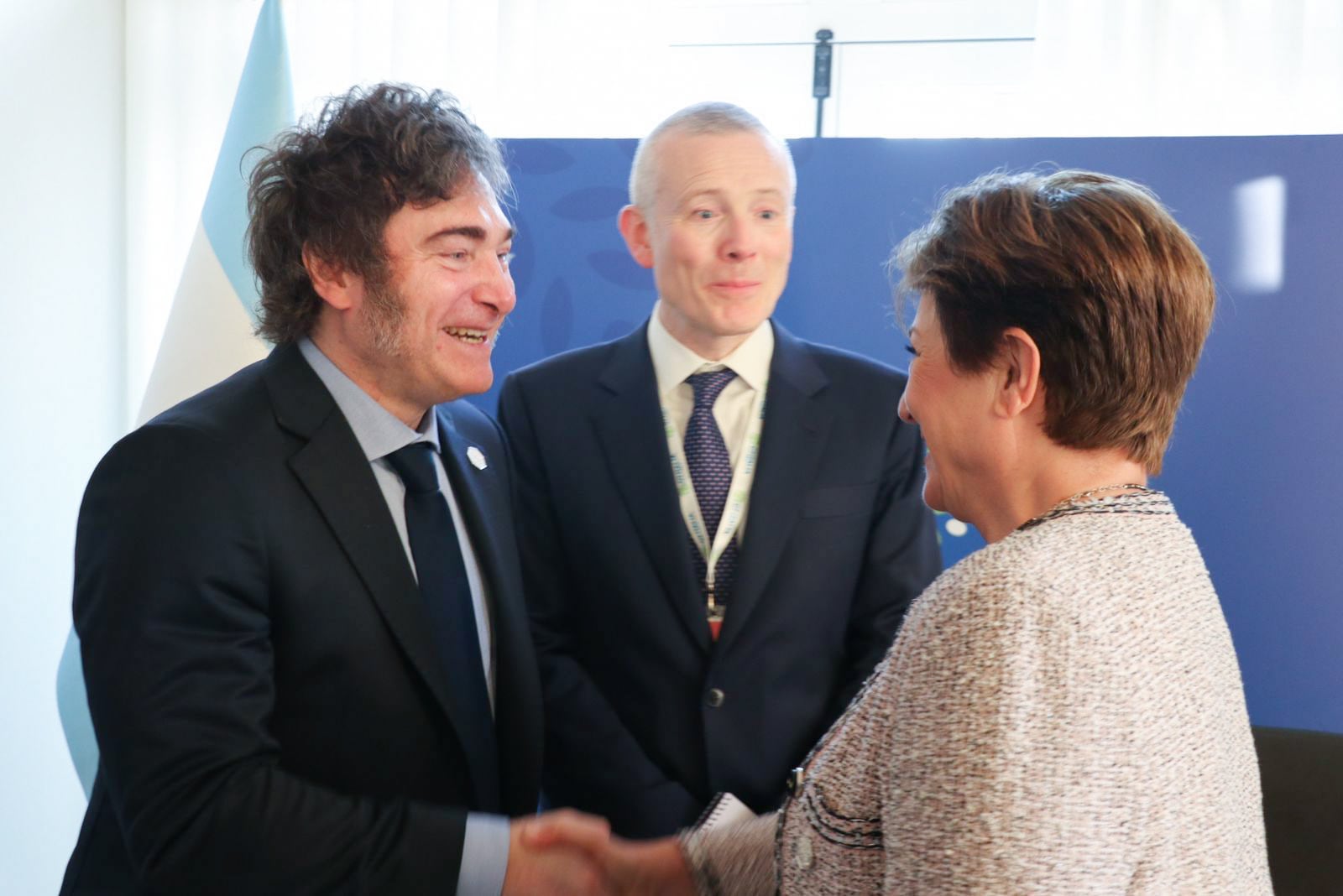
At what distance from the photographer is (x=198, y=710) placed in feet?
4.72

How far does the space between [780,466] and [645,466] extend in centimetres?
25

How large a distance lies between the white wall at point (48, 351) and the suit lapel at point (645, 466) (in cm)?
231

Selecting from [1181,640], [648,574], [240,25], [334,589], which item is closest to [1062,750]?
[1181,640]

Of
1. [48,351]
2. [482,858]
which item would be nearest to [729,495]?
[482,858]

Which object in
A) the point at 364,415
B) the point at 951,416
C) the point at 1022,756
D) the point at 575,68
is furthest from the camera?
the point at 575,68

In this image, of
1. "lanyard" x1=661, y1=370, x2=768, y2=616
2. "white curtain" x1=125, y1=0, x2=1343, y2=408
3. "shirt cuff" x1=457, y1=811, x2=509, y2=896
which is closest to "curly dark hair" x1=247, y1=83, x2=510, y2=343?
"lanyard" x1=661, y1=370, x2=768, y2=616

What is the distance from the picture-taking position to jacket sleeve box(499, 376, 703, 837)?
2049 millimetres

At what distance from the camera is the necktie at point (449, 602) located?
1737 mm

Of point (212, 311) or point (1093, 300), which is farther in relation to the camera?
point (212, 311)

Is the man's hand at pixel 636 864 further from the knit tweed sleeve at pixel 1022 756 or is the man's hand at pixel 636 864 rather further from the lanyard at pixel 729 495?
the knit tweed sleeve at pixel 1022 756

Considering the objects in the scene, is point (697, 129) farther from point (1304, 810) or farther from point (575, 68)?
point (575, 68)

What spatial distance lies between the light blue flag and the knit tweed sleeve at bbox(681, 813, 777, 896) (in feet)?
6.45

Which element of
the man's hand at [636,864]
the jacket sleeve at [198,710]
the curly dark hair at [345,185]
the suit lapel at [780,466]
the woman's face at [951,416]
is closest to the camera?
the woman's face at [951,416]

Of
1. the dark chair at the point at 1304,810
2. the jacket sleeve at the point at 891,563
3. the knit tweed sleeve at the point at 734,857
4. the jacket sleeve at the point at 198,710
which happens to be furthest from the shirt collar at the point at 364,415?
the dark chair at the point at 1304,810
